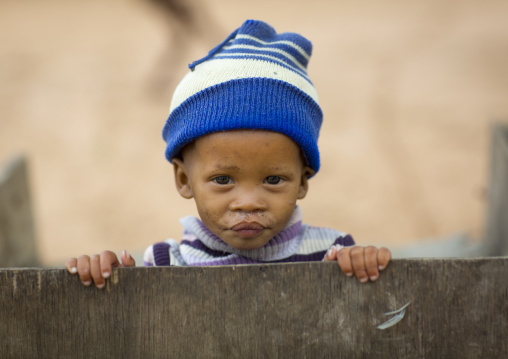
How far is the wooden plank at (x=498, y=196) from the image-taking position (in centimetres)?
363

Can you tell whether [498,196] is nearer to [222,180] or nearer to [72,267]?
[222,180]

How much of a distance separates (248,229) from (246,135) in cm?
29

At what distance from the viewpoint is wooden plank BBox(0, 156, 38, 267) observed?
3584 millimetres

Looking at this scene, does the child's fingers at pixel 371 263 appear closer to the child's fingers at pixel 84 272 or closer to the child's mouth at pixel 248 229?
the child's mouth at pixel 248 229

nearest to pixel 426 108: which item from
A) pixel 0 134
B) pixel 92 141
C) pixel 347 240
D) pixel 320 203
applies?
pixel 320 203

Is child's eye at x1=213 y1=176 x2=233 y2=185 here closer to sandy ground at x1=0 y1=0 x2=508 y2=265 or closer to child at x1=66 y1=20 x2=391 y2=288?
child at x1=66 y1=20 x2=391 y2=288

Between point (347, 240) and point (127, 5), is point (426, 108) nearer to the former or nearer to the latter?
point (347, 240)

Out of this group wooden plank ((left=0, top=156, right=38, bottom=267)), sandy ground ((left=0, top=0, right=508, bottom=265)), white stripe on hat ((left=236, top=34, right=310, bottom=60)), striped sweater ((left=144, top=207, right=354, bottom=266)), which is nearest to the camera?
white stripe on hat ((left=236, top=34, right=310, bottom=60))

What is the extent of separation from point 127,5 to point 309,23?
562cm

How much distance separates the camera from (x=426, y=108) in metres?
10.2

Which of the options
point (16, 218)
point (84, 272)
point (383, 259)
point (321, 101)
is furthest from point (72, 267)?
point (321, 101)

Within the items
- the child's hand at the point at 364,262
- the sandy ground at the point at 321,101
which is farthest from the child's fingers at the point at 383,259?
the sandy ground at the point at 321,101

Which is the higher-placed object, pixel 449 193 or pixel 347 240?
pixel 449 193

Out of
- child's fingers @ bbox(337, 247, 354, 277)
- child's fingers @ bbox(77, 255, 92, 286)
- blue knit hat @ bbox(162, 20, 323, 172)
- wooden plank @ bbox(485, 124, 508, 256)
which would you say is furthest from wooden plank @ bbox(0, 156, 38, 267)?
wooden plank @ bbox(485, 124, 508, 256)
